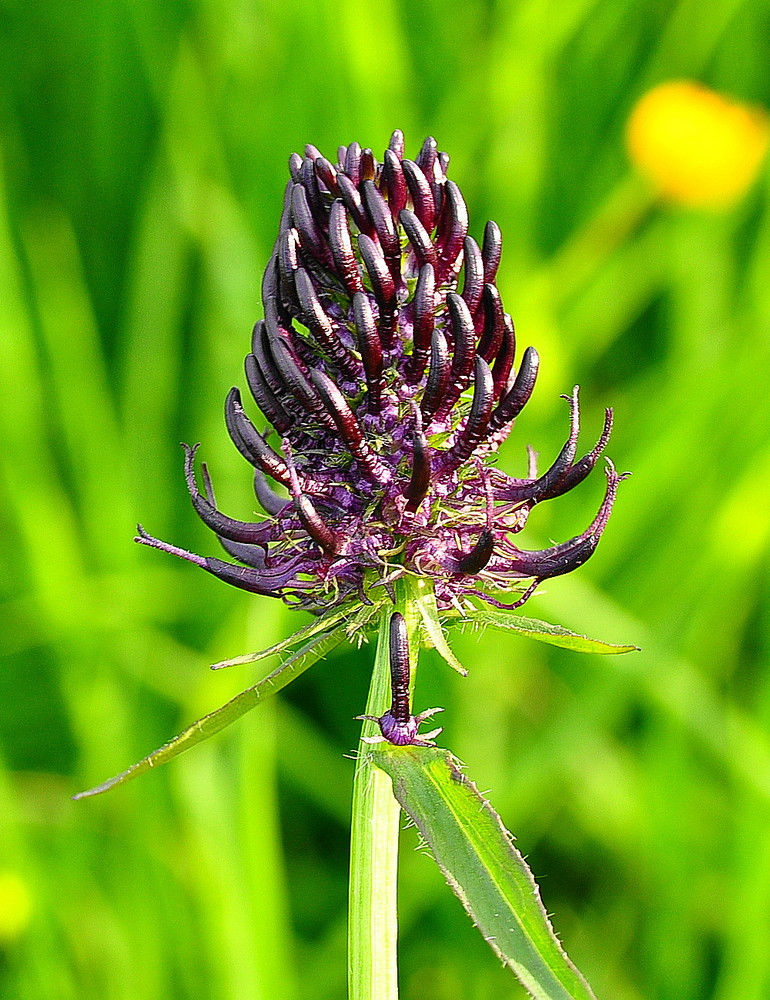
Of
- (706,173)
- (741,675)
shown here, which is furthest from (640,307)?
(741,675)

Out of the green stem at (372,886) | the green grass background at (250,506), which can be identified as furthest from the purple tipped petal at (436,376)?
the green grass background at (250,506)

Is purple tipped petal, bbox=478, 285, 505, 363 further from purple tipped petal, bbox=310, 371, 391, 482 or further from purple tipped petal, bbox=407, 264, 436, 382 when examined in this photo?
purple tipped petal, bbox=310, 371, 391, 482

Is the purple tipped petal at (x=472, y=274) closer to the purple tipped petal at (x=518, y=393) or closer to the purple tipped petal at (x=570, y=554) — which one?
the purple tipped petal at (x=518, y=393)

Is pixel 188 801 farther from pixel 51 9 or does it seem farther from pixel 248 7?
pixel 51 9

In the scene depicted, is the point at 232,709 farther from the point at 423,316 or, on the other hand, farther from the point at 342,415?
the point at 423,316

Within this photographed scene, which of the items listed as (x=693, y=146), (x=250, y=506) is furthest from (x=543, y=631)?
(x=693, y=146)

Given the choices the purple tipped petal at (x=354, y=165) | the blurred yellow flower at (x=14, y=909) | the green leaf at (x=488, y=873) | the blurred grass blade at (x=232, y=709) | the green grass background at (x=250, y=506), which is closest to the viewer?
the green leaf at (x=488, y=873)
